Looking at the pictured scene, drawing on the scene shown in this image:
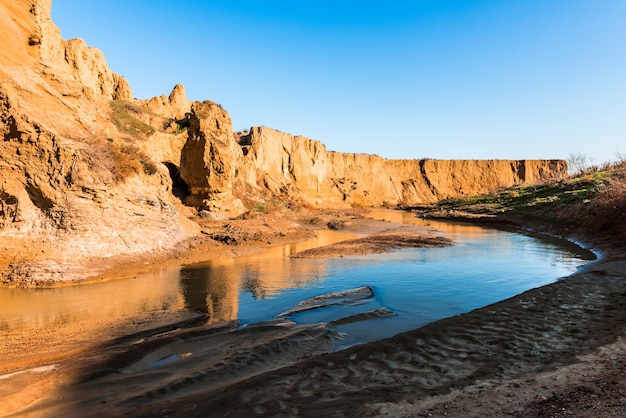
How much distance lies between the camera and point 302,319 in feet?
27.1

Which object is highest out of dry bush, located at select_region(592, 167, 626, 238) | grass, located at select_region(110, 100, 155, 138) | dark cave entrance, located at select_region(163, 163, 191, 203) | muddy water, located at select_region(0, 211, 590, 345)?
grass, located at select_region(110, 100, 155, 138)

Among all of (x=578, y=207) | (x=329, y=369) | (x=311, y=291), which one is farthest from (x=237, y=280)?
(x=578, y=207)

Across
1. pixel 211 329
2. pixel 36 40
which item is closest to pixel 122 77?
pixel 36 40

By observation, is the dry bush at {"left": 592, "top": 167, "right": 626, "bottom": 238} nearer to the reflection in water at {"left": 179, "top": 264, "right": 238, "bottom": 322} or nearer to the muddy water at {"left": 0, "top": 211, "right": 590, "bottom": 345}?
the muddy water at {"left": 0, "top": 211, "right": 590, "bottom": 345}

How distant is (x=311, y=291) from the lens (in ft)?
36.0

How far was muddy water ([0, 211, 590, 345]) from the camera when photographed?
330 inches

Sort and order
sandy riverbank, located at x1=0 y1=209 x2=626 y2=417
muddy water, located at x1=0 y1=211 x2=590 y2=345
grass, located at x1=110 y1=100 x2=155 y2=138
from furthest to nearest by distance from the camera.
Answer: grass, located at x1=110 y1=100 x2=155 y2=138 < muddy water, located at x1=0 y1=211 x2=590 y2=345 < sandy riverbank, located at x1=0 y1=209 x2=626 y2=417

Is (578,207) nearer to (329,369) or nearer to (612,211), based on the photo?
(612,211)

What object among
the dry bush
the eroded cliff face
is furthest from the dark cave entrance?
the dry bush

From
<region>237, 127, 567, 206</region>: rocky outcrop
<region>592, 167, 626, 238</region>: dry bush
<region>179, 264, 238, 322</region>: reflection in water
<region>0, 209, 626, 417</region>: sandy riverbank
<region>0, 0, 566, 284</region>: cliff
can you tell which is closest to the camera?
<region>0, 209, 626, 417</region>: sandy riverbank

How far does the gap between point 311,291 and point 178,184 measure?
19.5m

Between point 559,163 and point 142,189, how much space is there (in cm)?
9788

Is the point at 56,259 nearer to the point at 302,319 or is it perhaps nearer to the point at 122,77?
the point at 302,319

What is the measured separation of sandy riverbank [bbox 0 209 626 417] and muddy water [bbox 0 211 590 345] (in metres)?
0.97
